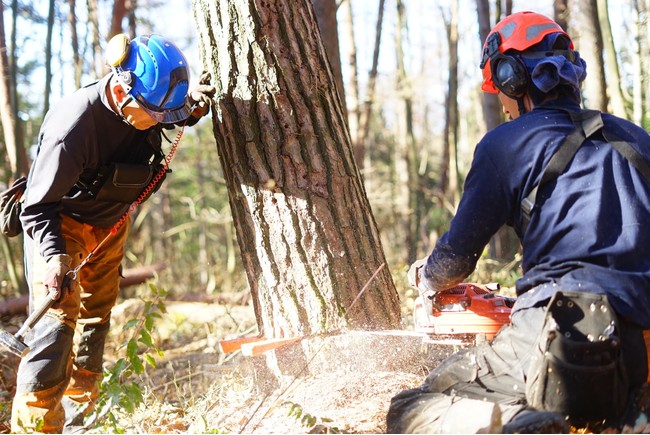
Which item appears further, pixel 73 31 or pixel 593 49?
pixel 73 31

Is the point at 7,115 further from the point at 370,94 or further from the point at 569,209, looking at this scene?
the point at 569,209

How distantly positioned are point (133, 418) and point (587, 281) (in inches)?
101

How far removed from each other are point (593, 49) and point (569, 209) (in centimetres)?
473

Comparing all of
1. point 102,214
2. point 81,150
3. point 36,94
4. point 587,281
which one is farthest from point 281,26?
point 36,94

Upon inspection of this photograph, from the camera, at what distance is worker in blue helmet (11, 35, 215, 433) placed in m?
3.44

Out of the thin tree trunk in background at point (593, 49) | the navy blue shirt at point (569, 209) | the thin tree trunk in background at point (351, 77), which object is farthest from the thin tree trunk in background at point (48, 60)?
the navy blue shirt at point (569, 209)

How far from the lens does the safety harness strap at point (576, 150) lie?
2.46m

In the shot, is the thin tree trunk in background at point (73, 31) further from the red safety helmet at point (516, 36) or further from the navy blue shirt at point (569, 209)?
the navy blue shirt at point (569, 209)

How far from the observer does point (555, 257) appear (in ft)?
8.24

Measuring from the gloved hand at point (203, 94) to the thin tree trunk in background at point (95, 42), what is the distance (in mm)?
8173

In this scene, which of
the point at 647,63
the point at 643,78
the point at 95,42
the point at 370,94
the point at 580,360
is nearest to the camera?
the point at 580,360

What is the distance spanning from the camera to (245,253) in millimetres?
3684

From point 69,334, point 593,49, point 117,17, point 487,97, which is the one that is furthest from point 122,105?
point 117,17

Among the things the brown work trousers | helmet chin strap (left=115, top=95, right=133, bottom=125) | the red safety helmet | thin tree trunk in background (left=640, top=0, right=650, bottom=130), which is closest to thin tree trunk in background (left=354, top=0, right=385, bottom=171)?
thin tree trunk in background (left=640, top=0, right=650, bottom=130)
